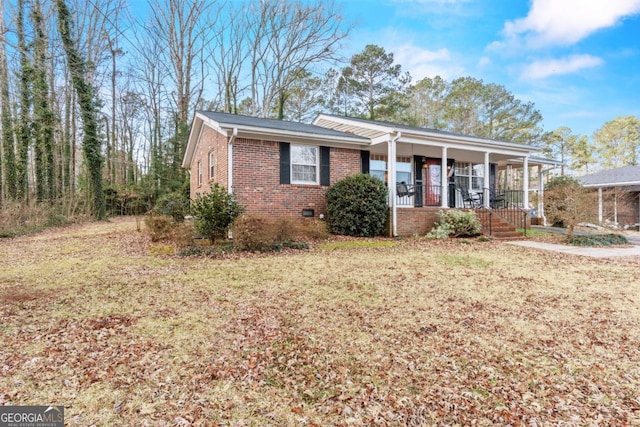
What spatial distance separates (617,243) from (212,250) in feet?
38.8

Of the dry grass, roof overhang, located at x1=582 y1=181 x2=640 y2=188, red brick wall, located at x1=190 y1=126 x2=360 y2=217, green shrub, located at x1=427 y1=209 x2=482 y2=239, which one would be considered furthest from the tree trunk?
roof overhang, located at x1=582 y1=181 x2=640 y2=188

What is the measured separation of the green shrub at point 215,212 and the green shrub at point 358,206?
10.6ft

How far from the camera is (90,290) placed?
4.64 metres

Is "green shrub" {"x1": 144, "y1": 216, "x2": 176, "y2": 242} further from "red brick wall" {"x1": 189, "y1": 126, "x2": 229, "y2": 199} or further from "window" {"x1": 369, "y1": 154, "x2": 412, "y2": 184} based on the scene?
"window" {"x1": 369, "y1": 154, "x2": 412, "y2": 184}

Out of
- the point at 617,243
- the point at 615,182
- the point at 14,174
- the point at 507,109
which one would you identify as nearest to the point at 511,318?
the point at 617,243

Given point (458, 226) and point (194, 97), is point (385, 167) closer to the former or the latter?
point (458, 226)

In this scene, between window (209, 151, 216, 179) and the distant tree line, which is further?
the distant tree line

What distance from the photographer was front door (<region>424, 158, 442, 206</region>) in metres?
14.5

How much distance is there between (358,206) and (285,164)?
2.70m

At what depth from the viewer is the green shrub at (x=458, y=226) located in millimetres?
10602

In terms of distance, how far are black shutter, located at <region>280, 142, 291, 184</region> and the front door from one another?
276 inches

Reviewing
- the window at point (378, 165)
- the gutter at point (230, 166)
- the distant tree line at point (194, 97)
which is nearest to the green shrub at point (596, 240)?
the window at point (378, 165)

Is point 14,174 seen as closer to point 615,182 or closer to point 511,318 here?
point 511,318

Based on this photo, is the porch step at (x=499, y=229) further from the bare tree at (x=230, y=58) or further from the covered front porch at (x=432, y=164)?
the bare tree at (x=230, y=58)
